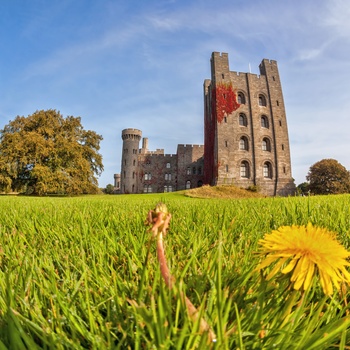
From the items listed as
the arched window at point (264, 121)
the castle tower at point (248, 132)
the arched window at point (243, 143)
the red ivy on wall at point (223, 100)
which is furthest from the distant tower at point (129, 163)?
the arched window at point (264, 121)

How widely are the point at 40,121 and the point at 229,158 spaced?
2279cm

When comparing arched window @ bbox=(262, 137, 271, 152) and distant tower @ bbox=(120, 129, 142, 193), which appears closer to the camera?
arched window @ bbox=(262, 137, 271, 152)

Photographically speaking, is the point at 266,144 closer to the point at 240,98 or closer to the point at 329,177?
the point at 240,98

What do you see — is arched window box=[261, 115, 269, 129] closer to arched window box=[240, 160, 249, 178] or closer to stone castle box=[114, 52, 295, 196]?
stone castle box=[114, 52, 295, 196]

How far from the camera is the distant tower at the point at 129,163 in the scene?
162 feet

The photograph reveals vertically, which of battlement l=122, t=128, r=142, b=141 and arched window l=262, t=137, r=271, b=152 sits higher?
battlement l=122, t=128, r=142, b=141

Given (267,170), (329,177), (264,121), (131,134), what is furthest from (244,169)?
(131,134)

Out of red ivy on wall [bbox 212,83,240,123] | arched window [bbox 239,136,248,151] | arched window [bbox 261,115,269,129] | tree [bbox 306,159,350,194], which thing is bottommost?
tree [bbox 306,159,350,194]

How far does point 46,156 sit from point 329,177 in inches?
1455

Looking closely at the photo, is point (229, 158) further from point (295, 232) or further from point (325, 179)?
point (295, 232)

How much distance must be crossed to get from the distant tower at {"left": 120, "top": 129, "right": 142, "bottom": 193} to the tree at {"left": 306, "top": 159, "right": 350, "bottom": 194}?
99.1ft

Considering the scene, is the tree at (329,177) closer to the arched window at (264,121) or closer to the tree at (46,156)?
the arched window at (264,121)

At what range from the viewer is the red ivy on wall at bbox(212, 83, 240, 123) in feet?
108

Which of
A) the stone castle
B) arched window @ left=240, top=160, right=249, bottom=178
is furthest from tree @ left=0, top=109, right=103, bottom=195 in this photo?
arched window @ left=240, top=160, right=249, bottom=178
